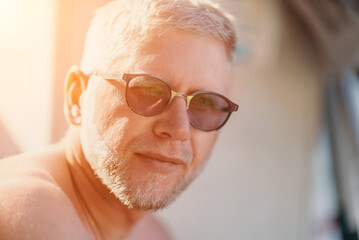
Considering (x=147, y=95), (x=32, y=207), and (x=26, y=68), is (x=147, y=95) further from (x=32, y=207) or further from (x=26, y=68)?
(x=26, y=68)

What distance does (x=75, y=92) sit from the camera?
865 mm

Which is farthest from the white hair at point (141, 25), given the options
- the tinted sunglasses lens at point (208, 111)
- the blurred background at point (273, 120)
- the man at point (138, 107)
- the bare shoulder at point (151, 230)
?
the bare shoulder at point (151, 230)

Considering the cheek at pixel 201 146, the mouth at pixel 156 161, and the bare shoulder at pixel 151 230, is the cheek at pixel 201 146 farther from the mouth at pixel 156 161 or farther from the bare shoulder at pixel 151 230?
the bare shoulder at pixel 151 230

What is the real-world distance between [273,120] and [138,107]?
1.89m

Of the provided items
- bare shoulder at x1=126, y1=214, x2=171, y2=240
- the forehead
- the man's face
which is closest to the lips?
the man's face

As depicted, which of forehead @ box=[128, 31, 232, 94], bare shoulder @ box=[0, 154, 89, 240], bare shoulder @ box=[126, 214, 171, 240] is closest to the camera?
bare shoulder @ box=[0, 154, 89, 240]

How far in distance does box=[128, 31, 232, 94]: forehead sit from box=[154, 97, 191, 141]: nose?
33mm

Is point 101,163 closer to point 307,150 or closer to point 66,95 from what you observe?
point 66,95

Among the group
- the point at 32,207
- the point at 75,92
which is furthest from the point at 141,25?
the point at 32,207

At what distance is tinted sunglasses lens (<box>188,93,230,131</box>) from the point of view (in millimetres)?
800

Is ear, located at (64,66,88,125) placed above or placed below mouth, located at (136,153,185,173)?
above

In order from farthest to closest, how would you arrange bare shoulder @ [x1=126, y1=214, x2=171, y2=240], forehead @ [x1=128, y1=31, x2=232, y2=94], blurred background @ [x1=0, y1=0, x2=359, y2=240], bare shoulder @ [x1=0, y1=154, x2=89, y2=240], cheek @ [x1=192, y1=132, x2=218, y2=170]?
bare shoulder @ [x1=126, y1=214, x2=171, y2=240], blurred background @ [x1=0, y1=0, x2=359, y2=240], cheek @ [x1=192, y1=132, x2=218, y2=170], forehead @ [x1=128, y1=31, x2=232, y2=94], bare shoulder @ [x1=0, y1=154, x2=89, y2=240]

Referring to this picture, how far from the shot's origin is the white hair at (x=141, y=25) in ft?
2.57

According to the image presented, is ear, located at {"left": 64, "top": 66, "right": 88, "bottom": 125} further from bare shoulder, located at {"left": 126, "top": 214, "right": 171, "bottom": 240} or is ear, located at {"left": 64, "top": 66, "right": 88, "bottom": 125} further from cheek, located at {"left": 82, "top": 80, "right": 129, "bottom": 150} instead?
bare shoulder, located at {"left": 126, "top": 214, "right": 171, "bottom": 240}
